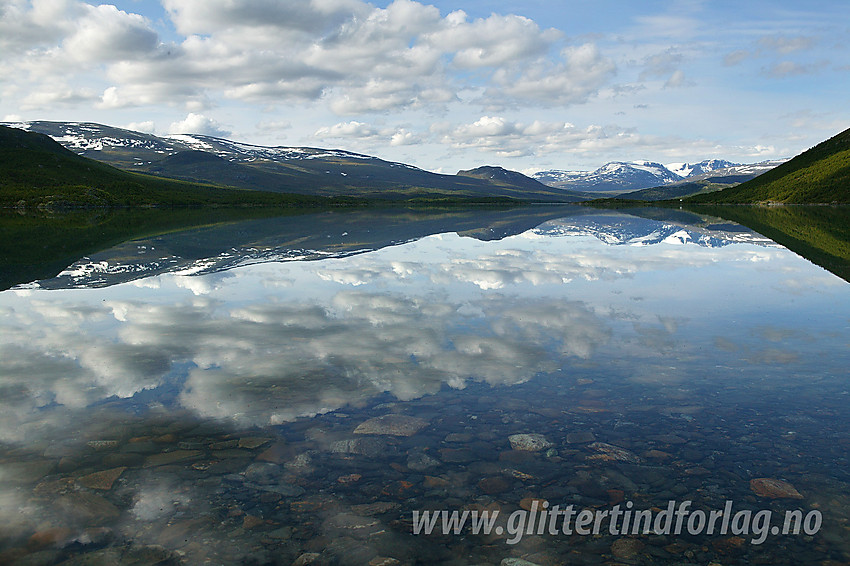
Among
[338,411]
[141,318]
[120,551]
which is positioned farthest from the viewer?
[141,318]

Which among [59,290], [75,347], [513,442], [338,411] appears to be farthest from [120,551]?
[59,290]

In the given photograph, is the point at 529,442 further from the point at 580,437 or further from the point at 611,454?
the point at 611,454

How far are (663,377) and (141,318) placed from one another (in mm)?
18798

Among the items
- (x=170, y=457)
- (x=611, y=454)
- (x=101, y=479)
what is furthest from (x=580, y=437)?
(x=101, y=479)

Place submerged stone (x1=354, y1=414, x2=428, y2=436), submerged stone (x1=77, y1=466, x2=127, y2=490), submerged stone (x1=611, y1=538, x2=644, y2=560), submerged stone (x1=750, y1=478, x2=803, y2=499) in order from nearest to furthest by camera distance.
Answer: submerged stone (x1=611, y1=538, x2=644, y2=560), submerged stone (x1=750, y1=478, x2=803, y2=499), submerged stone (x1=77, y1=466, x2=127, y2=490), submerged stone (x1=354, y1=414, x2=428, y2=436)

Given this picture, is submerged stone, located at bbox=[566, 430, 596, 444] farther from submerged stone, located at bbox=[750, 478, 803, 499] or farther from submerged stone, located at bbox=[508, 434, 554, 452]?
submerged stone, located at bbox=[750, 478, 803, 499]

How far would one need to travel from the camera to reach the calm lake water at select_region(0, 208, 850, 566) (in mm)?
7812

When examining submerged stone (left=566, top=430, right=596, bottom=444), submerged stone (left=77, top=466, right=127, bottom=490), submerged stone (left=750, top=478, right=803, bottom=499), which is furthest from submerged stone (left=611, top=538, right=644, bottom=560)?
submerged stone (left=77, top=466, right=127, bottom=490)

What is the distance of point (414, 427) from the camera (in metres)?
11.5

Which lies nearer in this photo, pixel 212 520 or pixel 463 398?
pixel 212 520

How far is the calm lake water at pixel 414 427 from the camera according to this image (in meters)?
7.81

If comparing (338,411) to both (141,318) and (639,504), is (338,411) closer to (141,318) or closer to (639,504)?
(639,504)

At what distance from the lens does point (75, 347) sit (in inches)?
680

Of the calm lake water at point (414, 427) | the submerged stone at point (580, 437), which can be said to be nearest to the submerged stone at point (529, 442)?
the calm lake water at point (414, 427)
